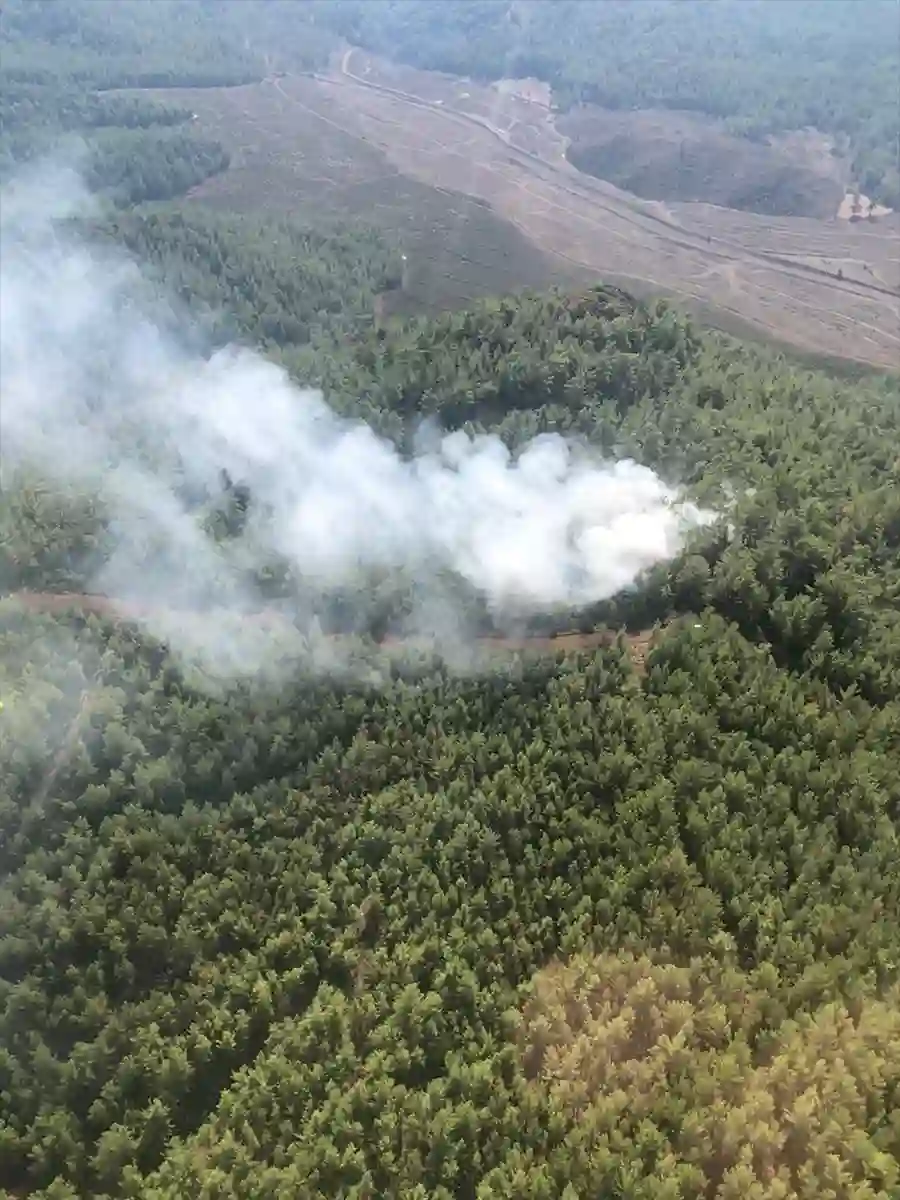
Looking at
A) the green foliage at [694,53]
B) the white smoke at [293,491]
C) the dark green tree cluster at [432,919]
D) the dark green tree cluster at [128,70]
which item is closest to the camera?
the dark green tree cluster at [432,919]

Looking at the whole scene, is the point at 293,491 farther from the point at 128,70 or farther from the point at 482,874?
the point at 128,70

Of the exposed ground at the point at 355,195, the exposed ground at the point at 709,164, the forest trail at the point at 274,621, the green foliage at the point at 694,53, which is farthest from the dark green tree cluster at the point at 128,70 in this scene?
the forest trail at the point at 274,621

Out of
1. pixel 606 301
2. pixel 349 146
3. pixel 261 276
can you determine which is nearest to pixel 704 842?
pixel 606 301

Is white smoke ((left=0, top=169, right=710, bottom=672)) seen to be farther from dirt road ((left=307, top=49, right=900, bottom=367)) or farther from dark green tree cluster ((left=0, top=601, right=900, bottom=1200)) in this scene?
dirt road ((left=307, top=49, right=900, bottom=367))

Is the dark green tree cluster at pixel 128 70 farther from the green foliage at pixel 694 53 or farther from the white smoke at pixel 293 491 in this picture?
the white smoke at pixel 293 491

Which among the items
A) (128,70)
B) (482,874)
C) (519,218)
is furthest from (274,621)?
(128,70)
